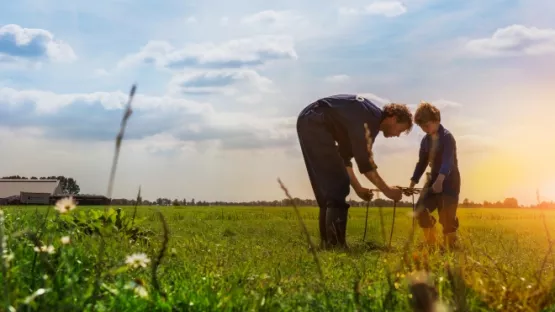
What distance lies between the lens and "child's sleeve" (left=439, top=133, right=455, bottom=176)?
9.15m

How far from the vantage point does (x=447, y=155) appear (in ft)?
30.5

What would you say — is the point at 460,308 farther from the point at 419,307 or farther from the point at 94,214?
the point at 94,214

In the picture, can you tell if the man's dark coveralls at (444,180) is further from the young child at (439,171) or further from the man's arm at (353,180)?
the man's arm at (353,180)

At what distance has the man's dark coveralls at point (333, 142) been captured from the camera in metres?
8.35

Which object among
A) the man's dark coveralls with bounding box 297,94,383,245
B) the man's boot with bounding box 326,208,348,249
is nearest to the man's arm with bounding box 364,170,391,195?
the man's dark coveralls with bounding box 297,94,383,245

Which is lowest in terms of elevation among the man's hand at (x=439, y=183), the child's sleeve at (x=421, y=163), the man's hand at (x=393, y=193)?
the man's hand at (x=393, y=193)

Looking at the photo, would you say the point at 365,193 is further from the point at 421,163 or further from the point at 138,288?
the point at 138,288

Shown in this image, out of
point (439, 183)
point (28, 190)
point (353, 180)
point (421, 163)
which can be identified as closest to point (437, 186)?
point (439, 183)

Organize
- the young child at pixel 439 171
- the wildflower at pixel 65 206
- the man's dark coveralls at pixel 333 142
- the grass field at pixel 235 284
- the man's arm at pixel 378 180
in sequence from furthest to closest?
the young child at pixel 439 171 → the man's dark coveralls at pixel 333 142 → the man's arm at pixel 378 180 → the grass field at pixel 235 284 → the wildflower at pixel 65 206

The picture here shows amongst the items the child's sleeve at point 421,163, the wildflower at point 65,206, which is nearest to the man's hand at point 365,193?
the child's sleeve at point 421,163

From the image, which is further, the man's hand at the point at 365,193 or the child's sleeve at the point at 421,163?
the child's sleeve at the point at 421,163

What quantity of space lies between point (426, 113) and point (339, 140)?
4.73 ft

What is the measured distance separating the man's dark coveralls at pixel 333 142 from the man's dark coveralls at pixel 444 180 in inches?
53.5

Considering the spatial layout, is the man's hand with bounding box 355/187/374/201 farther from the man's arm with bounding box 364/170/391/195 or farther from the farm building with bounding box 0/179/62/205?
the farm building with bounding box 0/179/62/205
